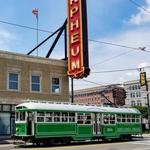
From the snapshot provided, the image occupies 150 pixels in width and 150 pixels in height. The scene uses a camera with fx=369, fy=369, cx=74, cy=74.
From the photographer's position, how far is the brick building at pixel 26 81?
34.5 m

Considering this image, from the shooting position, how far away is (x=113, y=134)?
3234 centimetres

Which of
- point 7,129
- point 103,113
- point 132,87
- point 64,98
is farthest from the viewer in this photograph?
point 132,87

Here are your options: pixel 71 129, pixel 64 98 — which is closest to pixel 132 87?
pixel 64 98

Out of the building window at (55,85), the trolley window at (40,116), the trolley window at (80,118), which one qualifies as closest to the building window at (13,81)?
the building window at (55,85)

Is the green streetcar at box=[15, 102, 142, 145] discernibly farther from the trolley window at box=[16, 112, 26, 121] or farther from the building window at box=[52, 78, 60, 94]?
the building window at box=[52, 78, 60, 94]

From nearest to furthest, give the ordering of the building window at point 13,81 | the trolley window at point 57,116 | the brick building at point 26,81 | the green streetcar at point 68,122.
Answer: the green streetcar at point 68,122 < the trolley window at point 57,116 < the brick building at point 26,81 < the building window at point 13,81

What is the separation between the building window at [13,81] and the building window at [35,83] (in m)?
1.77

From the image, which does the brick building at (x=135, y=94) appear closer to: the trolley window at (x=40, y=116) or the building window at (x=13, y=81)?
the building window at (x=13, y=81)

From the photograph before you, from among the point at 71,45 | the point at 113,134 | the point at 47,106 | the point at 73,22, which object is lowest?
the point at 113,134

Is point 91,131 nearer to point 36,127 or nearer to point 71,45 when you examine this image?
point 36,127

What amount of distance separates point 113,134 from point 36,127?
876 cm

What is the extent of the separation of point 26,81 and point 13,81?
141 cm

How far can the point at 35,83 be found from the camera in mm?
36875

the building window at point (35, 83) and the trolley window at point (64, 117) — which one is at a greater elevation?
the building window at point (35, 83)
